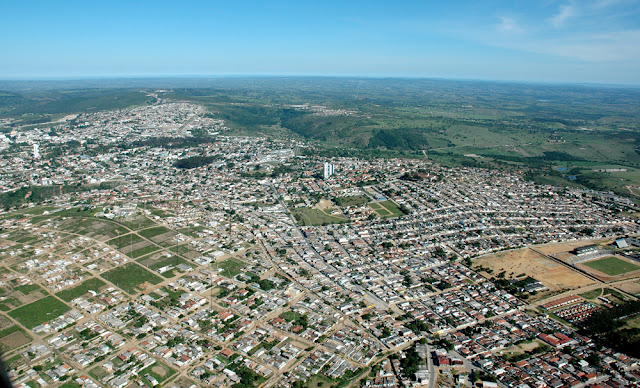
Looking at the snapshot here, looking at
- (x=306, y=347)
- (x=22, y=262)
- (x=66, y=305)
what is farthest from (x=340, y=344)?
(x=22, y=262)

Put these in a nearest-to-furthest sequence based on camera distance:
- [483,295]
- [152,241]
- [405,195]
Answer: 1. [483,295]
2. [152,241]
3. [405,195]

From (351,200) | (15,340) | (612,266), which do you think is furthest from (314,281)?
(612,266)

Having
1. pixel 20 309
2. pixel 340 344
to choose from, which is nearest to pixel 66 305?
pixel 20 309

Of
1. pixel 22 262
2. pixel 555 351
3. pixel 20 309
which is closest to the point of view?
pixel 555 351

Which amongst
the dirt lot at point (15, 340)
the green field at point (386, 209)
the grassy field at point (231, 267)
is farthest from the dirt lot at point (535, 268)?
the dirt lot at point (15, 340)

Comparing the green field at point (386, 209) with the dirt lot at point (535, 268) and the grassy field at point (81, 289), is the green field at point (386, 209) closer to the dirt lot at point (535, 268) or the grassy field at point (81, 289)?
the dirt lot at point (535, 268)

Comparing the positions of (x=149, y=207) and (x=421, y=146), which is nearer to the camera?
(x=149, y=207)

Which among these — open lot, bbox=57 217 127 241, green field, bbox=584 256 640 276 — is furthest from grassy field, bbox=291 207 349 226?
green field, bbox=584 256 640 276

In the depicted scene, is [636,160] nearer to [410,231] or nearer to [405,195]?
[405,195]
